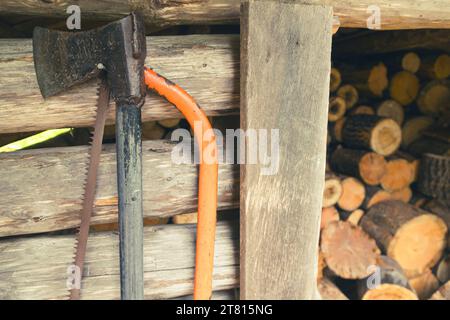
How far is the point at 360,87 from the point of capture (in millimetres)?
3439

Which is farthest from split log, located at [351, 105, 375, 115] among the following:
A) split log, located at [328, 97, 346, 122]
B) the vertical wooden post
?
the vertical wooden post

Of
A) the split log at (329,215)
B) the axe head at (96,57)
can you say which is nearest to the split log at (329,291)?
the split log at (329,215)

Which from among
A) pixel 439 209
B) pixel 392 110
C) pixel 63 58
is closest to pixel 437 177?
pixel 439 209

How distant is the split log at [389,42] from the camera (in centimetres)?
278

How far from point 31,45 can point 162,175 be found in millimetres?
594

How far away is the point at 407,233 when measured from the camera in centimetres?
291

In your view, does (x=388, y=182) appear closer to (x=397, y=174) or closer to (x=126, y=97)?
(x=397, y=174)

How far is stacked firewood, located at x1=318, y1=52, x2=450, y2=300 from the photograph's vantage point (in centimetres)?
276

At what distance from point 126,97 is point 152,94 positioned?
17 cm

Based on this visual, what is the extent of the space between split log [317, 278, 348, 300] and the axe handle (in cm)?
167

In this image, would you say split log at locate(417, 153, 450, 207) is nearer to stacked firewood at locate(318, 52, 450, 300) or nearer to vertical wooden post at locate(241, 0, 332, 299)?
stacked firewood at locate(318, 52, 450, 300)

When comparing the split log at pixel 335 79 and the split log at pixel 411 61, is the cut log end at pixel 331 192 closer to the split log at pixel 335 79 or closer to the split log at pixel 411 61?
the split log at pixel 335 79
